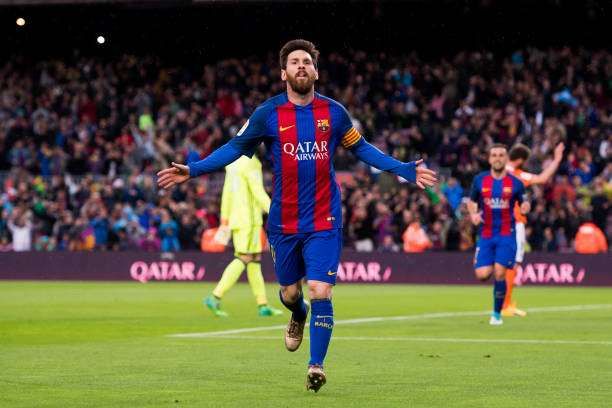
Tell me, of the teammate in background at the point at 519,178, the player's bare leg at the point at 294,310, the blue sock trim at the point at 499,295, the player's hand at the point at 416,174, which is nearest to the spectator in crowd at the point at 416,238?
the teammate in background at the point at 519,178

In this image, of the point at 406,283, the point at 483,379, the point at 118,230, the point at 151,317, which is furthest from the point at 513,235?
the point at 118,230

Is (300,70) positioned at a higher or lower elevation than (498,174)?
higher

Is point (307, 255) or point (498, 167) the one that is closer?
point (307, 255)

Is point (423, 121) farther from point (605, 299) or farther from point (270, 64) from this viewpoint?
point (605, 299)

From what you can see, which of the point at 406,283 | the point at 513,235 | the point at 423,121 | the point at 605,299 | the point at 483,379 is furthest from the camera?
the point at 423,121

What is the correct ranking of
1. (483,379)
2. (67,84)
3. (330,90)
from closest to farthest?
(483,379), (330,90), (67,84)

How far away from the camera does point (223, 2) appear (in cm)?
3619

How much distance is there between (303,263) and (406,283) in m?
19.7

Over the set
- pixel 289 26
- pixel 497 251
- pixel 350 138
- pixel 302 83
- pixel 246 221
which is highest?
pixel 289 26

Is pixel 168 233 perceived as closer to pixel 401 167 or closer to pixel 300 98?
pixel 300 98

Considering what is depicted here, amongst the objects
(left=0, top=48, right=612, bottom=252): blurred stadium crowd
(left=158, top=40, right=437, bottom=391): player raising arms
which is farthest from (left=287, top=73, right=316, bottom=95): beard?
(left=0, top=48, right=612, bottom=252): blurred stadium crowd

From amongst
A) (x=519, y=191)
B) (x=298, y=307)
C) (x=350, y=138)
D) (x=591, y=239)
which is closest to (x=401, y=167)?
(x=350, y=138)

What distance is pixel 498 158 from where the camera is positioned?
17.9m

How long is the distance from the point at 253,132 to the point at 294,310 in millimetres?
1491
